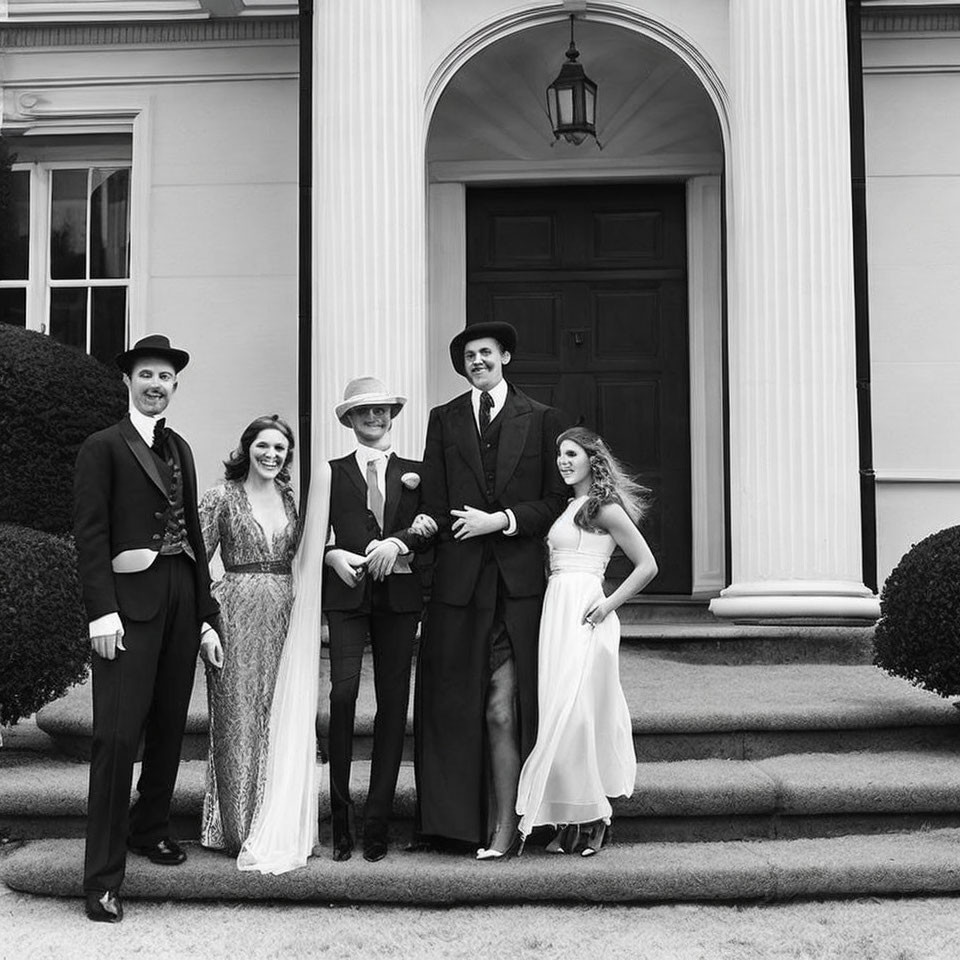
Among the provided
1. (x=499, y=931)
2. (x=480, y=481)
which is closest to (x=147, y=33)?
(x=480, y=481)

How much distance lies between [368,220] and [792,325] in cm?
263

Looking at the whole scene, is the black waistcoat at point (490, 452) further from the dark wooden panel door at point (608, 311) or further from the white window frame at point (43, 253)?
the white window frame at point (43, 253)

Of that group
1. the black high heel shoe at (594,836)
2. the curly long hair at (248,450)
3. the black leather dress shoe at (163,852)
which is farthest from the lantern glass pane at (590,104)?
the black leather dress shoe at (163,852)

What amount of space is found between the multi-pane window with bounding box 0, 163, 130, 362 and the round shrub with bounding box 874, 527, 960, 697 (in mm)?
6458

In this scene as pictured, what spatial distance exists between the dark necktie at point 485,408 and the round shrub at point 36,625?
2.45 metres

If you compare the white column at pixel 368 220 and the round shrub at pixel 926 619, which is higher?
the white column at pixel 368 220

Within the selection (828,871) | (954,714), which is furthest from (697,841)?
(954,714)

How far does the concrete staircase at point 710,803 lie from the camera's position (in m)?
5.39

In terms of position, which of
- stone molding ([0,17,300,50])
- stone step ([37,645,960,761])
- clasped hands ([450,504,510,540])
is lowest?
stone step ([37,645,960,761])

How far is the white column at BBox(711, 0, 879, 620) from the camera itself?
8570 millimetres

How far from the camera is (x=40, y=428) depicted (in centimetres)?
929

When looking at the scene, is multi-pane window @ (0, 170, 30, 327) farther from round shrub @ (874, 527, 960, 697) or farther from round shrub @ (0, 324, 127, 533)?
round shrub @ (874, 527, 960, 697)

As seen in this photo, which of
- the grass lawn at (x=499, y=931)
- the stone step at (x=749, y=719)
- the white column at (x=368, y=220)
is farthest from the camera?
the white column at (x=368, y=220)

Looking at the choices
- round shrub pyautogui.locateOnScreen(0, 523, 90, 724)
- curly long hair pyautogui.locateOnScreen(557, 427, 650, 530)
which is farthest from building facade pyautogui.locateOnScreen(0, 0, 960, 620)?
curly long hair pyautogui.locateOnScreen(557, 427, 650, 530)
